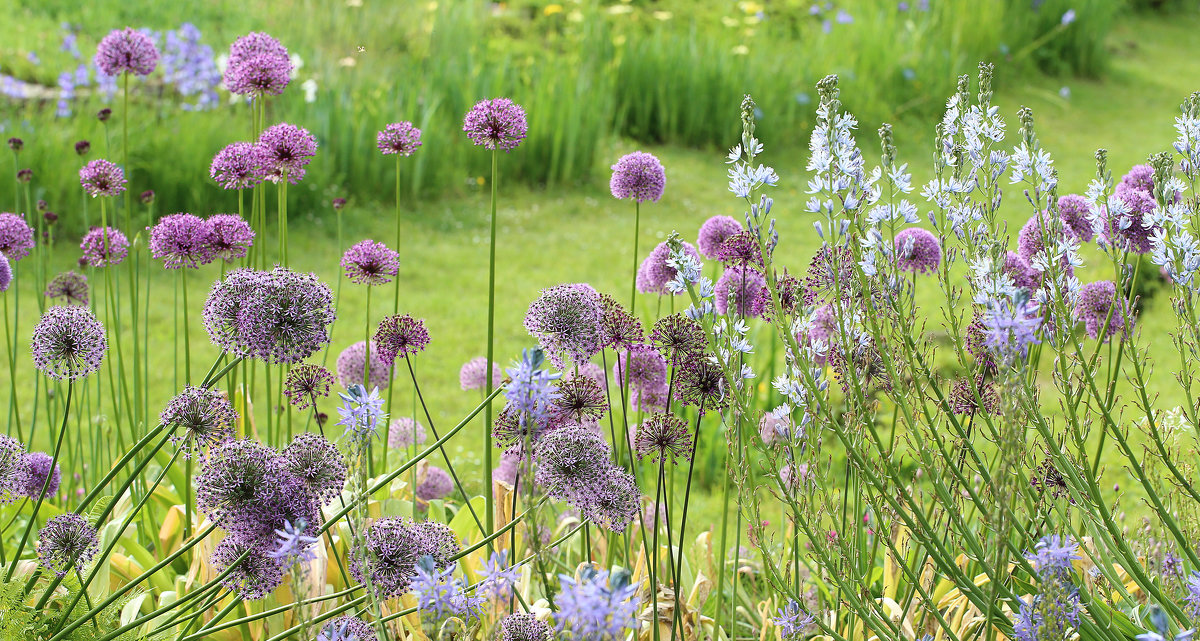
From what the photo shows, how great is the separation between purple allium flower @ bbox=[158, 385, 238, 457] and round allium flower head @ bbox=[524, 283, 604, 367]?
1.47 feet

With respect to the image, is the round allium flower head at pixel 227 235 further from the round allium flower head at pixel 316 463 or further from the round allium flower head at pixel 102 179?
the round allium flower head at pixel 316 463

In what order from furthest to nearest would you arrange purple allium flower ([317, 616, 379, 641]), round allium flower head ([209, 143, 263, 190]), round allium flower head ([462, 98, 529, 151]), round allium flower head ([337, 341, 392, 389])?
1. round allium flower head ([337, 341, 392, 389])
2. round allium flower head ([209, 143, 263, 190])
3. round allium flower head ([462, 98, 529, 151])
4. purple allium flower ([317, 616, 379, 641])

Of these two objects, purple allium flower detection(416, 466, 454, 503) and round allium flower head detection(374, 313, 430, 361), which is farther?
purple allium flower detection(416, 466, 454, 503)

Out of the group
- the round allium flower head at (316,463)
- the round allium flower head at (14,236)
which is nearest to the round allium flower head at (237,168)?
the round allium flower head at (14,236)

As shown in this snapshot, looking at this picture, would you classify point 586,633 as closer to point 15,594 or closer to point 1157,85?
point 15,594

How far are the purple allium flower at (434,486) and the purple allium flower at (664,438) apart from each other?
1.34m

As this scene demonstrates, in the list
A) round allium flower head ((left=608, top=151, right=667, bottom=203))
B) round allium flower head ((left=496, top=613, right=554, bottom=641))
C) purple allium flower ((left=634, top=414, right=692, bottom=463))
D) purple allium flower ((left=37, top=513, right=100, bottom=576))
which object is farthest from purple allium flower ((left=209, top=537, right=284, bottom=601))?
round allium flower head ((left=608, top=151, right=667, bottom=203))

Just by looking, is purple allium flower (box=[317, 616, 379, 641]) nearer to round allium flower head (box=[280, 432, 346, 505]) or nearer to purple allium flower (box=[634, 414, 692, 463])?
round allium flower head (box=[280, 432, 346, 505])

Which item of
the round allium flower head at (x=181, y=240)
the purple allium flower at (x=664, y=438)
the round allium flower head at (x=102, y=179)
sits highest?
the round allium flower head at (x=102, y=179)

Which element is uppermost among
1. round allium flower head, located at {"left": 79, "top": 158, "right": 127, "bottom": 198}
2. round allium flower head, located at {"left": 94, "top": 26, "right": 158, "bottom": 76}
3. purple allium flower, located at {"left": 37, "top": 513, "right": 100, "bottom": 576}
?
round allium flower head, located at {"left": 94, "top": 26, "right": 158, "bottom": 76}

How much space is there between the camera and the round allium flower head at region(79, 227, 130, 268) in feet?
7.98

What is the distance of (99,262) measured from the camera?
2.45m

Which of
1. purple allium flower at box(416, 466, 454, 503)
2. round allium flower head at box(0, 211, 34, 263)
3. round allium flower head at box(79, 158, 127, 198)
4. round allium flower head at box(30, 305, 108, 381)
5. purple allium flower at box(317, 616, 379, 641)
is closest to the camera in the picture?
purple allium flower at box(317, 616, 379, 641)

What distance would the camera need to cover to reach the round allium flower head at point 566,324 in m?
1.55
